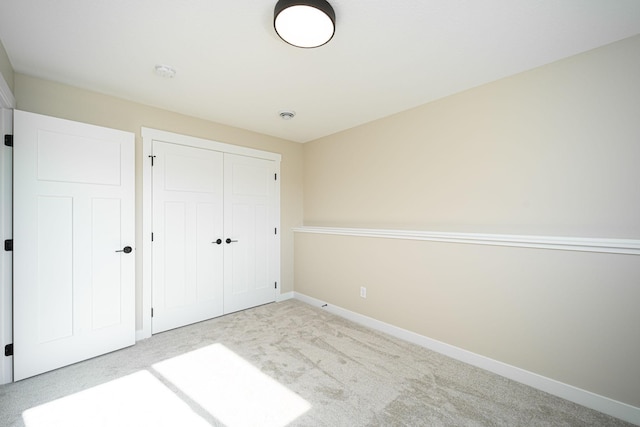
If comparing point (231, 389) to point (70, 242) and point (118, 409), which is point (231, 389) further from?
point (70, 242)

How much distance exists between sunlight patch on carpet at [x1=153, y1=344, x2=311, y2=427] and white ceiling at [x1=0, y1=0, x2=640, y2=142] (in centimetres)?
248

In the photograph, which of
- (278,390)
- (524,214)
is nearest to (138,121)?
(278,390)

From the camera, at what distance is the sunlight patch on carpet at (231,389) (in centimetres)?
176

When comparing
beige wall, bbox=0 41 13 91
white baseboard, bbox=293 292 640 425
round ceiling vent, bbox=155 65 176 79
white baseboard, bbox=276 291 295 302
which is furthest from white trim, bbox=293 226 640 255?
beige wall, bbox=0 41 13 91

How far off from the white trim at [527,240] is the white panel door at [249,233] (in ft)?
5.02

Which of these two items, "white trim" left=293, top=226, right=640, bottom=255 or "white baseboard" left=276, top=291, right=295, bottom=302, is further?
"white baseboard" left=276, top=291, right=295, bottom=302

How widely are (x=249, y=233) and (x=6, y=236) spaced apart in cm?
220

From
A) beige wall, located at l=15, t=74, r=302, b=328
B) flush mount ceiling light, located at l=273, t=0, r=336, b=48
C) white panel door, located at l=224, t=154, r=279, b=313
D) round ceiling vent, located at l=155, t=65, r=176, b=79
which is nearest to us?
flush mount ceiling light, located at l=273, t=0, r=336, b=48

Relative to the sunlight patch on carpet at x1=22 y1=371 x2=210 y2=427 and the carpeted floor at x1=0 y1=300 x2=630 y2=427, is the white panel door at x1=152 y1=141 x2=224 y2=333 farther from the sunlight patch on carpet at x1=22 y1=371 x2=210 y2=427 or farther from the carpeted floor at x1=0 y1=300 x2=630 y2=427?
the sunlight patch on carpet at x1=22 y1=371 x2=210 y2=427

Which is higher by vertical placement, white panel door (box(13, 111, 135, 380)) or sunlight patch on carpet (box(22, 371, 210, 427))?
white panel door (box(13, 111, 135, 380))

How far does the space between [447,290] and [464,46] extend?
2016 mm

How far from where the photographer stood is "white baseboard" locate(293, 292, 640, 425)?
1743mm

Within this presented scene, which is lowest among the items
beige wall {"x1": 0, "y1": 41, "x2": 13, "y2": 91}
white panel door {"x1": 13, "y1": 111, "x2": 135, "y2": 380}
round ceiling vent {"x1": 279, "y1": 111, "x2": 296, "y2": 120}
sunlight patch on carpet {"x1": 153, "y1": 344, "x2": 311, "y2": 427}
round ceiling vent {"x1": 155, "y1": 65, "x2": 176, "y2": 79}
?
sunlight patch on carpet {"x1": 153, "y1": 344, "x2": 311, "y2": 427}

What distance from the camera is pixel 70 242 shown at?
2.32m
